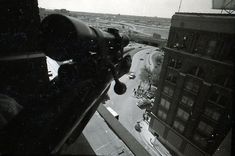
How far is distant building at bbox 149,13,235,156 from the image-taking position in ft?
39.1

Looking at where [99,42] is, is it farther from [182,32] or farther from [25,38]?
[182,32]

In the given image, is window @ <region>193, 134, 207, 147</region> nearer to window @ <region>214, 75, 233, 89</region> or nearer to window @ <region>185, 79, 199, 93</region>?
window @ <region>185, 79, 199, 93</region>

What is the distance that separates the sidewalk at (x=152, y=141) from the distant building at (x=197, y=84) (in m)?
0.80

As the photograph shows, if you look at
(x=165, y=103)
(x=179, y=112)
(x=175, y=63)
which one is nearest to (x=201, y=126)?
(x=179, y=112)

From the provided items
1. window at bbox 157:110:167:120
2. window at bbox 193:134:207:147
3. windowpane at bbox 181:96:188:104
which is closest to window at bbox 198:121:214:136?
window at bbox 193:134:207:147

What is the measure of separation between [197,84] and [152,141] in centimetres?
823

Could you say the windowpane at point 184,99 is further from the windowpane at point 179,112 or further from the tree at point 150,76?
the tree at point 150,76

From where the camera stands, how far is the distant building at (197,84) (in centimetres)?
1191

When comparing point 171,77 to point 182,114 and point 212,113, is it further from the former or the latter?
point 212,113

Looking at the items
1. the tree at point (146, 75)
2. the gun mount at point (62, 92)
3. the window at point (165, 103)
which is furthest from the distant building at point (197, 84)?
the gun mount at point (62, 92)

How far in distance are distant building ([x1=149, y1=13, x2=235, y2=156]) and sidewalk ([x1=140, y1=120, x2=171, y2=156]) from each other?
2.62 feet

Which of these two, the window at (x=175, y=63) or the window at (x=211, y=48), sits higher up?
the window at (x=211, y=48)

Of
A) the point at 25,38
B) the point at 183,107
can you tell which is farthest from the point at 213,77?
the point at 25,38

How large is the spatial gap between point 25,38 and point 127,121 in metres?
17.4
